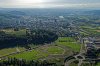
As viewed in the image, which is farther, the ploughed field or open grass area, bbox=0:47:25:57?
open grass area, bbox=0:47:25:57

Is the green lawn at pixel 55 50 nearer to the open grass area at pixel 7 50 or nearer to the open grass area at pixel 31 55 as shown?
the open grass area at pixel 31 55

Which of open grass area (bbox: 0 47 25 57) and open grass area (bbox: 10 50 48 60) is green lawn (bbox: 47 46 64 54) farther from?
open grass area (bbox: 0 47 25 57)

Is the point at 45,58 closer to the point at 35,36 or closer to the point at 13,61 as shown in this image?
the point at 13,61

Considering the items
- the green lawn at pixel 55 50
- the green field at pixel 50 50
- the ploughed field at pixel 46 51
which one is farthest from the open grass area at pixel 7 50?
the green lawn at pixel 55 50

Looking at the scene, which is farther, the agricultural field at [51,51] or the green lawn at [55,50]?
the green lawn at [55,50]

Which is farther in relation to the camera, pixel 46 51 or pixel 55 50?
pixel 55 50

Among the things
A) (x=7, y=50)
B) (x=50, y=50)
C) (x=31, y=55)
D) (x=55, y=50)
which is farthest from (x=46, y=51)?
(x=7, y=50)

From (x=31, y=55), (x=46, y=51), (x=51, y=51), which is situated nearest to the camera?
(x=31, y=55)

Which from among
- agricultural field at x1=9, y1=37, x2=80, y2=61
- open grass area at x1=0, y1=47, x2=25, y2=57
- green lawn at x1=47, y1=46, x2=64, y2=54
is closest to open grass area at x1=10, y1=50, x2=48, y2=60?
agricultural field at x1=9, y1=37, x2=80, y2=61

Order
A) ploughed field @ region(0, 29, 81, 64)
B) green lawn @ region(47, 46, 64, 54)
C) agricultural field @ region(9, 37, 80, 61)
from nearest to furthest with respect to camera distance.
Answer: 1. ploughed field @ region(0, 29, 81, 64)
2. agricultural field @ region(9, 37, 80, 61)
3. green lawn @ region(47, 46, 64, 54)

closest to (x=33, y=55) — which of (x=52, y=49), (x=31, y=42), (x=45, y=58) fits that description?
(x=45, y=58)

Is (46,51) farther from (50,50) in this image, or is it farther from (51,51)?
Result: (50,50)
